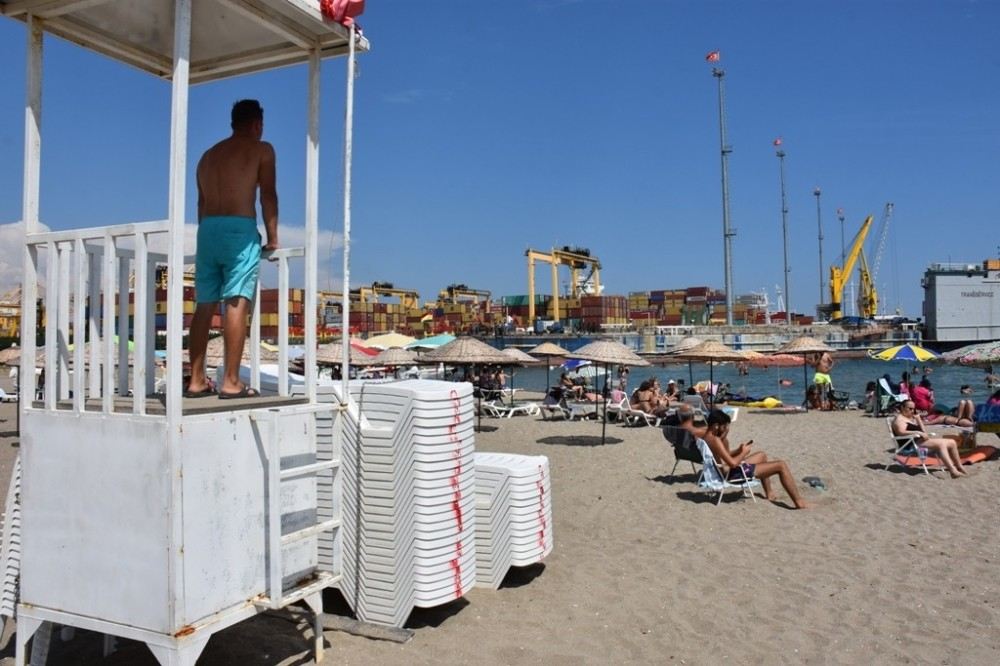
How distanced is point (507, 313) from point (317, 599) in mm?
90497

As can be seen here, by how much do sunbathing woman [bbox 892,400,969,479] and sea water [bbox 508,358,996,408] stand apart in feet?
38.9

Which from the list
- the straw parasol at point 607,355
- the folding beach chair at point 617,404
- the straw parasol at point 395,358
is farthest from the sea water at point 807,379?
the straw parasol at point 607,355

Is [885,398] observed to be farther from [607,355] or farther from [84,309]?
[84,309]

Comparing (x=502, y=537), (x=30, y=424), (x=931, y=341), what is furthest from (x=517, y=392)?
(x=931, y=341)

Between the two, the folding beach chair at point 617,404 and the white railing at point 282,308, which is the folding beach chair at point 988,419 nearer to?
the folding beach chair at point 617,404

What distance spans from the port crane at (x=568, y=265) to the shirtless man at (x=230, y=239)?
70.5 metres

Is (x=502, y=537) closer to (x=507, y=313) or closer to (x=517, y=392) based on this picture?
(x=517, y=392)

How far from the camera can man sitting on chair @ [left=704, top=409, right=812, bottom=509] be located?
7.11m

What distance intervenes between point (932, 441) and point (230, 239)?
8.51 meters

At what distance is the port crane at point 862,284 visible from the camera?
8369cm

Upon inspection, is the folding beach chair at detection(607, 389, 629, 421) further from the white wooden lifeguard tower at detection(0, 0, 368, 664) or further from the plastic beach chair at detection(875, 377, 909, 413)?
the white wooden lifeguard tower at detection(0, 0, 368, 664)

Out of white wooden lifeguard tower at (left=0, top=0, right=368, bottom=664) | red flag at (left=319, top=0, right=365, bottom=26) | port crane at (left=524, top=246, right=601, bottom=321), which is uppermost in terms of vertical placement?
port crane at (left=524, top=246, right=601, bottom=321)

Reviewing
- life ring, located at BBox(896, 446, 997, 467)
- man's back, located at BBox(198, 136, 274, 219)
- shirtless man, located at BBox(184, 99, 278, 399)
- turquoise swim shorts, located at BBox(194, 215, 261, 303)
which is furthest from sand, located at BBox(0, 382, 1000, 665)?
man's back, located at BBox(198, 136, 274, 219)

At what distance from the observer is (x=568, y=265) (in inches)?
3140
